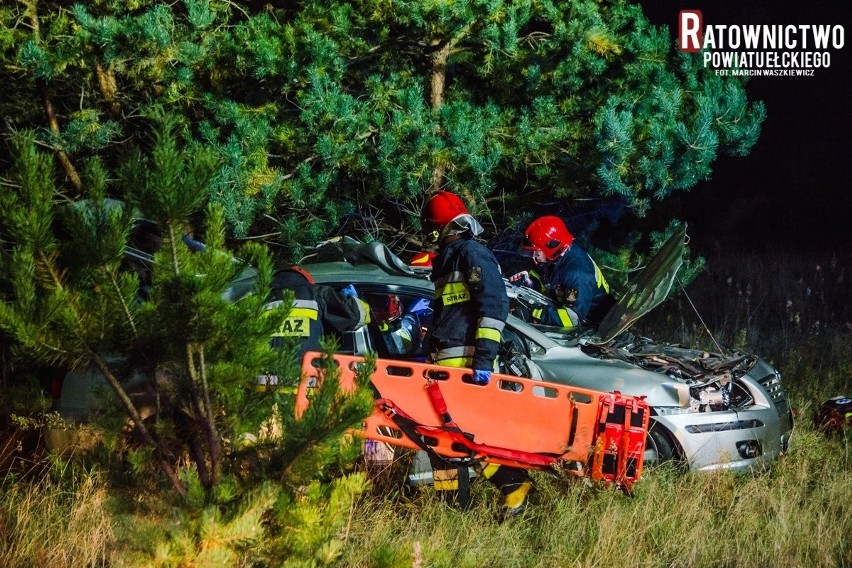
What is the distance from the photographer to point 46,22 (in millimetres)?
8148

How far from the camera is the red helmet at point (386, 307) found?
253 inches

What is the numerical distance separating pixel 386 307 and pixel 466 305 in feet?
4.81

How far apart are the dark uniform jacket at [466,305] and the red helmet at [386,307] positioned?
1.17 meters

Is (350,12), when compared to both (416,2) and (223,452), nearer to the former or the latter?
(416,2)

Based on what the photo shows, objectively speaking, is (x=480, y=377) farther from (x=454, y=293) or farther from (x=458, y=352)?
(x=454, y=293)

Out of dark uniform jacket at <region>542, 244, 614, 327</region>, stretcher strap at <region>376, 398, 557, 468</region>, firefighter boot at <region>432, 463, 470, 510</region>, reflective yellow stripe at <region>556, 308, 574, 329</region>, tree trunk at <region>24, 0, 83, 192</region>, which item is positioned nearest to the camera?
stretcher strap at <region>376, 398, 557, 468</region>

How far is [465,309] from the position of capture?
5.11 m

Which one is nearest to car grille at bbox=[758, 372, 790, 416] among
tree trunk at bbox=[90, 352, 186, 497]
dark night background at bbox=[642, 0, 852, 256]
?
tree trunk at bbox=[90, 352, 186, 497]

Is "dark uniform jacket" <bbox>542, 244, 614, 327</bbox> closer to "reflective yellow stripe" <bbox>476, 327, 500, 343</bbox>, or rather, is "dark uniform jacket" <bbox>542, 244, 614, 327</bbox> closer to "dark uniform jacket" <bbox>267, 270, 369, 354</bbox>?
"reflective yellow stripe" <bbox>476, 327, 500, 343</bbox>

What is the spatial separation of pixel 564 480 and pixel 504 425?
2.15 ft

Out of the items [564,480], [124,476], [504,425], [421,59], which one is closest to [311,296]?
[504,425]

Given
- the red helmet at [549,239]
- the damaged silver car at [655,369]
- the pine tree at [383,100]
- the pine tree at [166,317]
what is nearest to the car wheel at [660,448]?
the damaged silver car at [655,369]

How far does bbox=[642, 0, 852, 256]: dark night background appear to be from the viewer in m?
15.6

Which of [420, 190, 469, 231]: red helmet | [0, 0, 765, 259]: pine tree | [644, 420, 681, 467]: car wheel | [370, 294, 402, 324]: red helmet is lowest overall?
[644, 420, 681, 467]: car wheel
